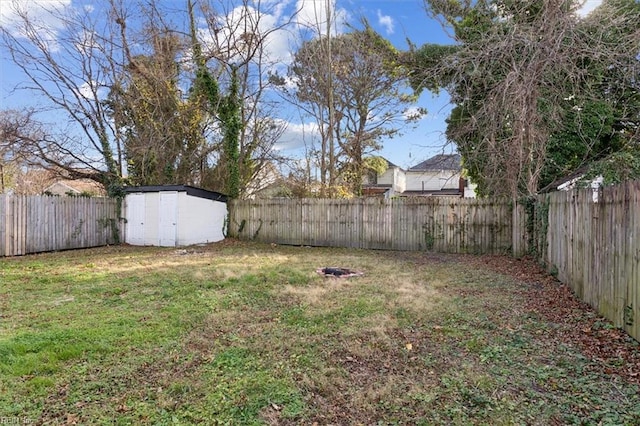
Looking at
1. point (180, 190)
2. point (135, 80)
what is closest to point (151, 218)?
point (180, 190)

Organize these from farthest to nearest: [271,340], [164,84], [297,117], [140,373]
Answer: [297,117] < [164,84] < [271,340] < [140,373]

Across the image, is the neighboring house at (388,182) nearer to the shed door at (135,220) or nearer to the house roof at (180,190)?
the house roof at (180,190)

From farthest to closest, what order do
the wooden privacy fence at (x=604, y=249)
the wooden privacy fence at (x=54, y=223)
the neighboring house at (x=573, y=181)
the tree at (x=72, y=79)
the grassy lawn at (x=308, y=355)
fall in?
the tree at (x=72, y=79) → the wooden privacy fence at (x=54, y=223) → the neighboring house at (x=573, y=181) → the wooden privacy fence at (x=604, y=249) → the grassy lawn at (x=308, y=355)

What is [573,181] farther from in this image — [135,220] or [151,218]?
[135,220]

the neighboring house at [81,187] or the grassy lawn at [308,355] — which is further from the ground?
the neighboring house at [81,187]

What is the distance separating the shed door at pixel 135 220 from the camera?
11.8 meters

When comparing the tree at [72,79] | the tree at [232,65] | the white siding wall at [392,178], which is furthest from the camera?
the white siding wall at [392,178]

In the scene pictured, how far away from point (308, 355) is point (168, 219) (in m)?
9.46

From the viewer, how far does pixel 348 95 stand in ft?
55.1

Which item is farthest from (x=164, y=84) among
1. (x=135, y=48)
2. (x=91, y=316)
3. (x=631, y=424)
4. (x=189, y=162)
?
(x=631, y=424)

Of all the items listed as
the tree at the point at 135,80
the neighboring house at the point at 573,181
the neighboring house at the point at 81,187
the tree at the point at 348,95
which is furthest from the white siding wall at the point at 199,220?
the neighboring house at the point at 573,181

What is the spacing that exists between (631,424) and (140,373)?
10.7 ft

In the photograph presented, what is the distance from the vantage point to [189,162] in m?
14.3

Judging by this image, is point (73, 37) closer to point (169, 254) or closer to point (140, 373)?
point (169, 254)
